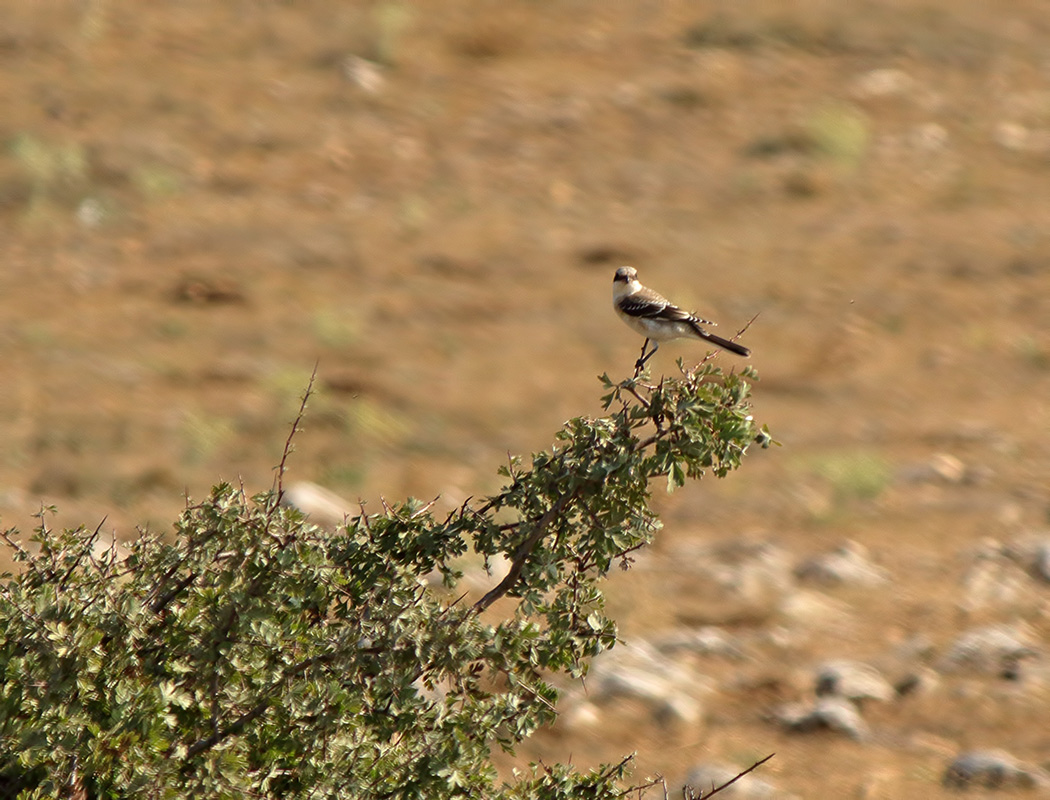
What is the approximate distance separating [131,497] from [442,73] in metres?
9.02

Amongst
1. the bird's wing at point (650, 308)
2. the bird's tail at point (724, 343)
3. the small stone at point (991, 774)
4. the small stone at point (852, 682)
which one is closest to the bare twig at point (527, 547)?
the bird's tail at point (724, 343)

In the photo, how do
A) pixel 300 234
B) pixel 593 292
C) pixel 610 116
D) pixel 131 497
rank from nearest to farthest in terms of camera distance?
pixel 131 497 < pixel 593 292 < pixel 300 234 < pixel 610 116

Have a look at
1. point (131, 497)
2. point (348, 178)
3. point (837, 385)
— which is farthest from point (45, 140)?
point (837, 385)

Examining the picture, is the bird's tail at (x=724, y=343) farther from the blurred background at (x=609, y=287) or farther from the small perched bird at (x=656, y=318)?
the blurred background at (x=609, y=287)

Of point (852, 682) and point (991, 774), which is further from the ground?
point (991, 774)

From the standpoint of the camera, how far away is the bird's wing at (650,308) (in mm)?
5816

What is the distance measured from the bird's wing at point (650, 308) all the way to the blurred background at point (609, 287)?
2124 millimetres

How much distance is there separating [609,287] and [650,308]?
7.06 m

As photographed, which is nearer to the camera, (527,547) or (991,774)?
(527,547)

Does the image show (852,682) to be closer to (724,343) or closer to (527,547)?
(724,343)

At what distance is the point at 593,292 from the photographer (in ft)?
42.7

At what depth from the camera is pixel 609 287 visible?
12.9 m

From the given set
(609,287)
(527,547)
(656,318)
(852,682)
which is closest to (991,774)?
(852,682)

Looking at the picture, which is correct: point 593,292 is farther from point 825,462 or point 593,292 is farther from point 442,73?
point 442,73
